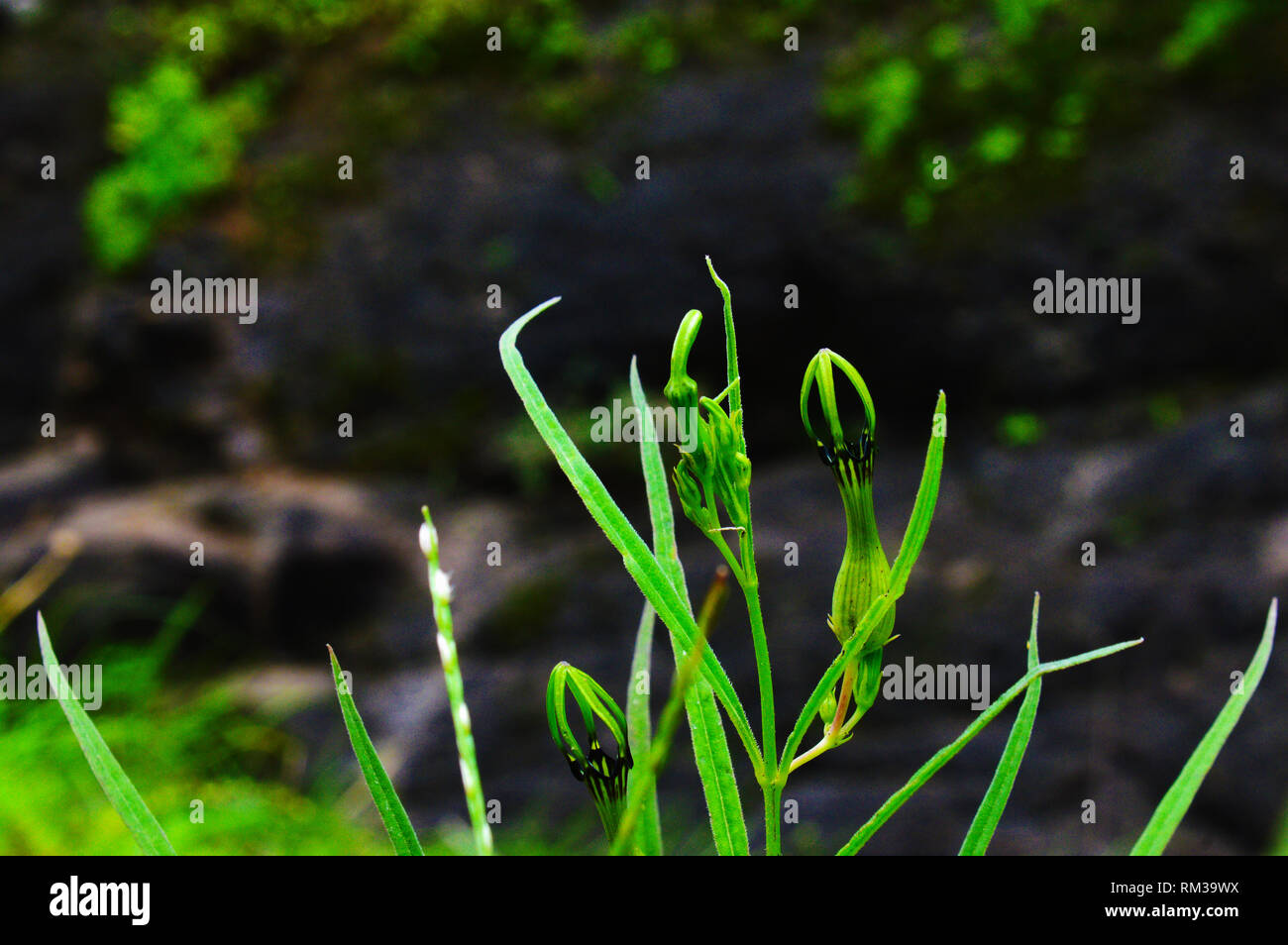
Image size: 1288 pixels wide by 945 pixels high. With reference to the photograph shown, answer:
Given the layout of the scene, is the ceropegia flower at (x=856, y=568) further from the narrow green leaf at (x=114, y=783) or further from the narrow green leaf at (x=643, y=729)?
the narrow green leaf at (x=114, y=783)

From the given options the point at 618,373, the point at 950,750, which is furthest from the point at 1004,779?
the point at 618,373

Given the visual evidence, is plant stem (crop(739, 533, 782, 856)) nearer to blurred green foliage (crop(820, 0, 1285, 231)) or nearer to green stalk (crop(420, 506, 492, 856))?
green stalk (crop(420, 506, 492, 856))

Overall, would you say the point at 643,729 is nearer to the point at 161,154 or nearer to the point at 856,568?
the point at 856,568

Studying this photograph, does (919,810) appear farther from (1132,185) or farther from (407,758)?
(1132,185)

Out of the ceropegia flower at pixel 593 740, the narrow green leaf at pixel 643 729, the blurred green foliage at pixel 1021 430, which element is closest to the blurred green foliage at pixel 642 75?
the blurred green foliage at pixel 1021 430

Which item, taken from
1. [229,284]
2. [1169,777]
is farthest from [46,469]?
[1169,777]

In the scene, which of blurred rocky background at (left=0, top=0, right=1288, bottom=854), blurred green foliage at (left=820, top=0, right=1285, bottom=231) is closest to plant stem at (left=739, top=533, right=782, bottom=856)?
blurred rocky background at (left=0, top=0, right=1288, bottom=854)
